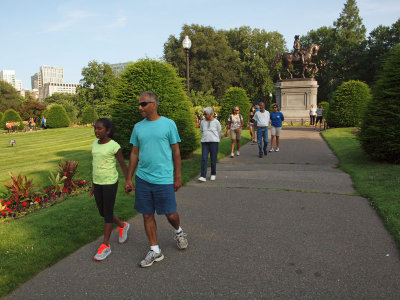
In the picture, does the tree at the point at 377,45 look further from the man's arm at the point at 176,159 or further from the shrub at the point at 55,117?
the man's arm at the point at 176,159

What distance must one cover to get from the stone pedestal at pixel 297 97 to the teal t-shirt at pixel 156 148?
25.5 metres

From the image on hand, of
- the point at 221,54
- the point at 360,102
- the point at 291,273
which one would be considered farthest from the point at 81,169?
the point at 221,54

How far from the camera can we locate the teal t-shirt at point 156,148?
344 cm

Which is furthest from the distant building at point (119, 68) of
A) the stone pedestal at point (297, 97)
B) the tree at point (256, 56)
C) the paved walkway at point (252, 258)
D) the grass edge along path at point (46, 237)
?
the tree at point (256, 56)

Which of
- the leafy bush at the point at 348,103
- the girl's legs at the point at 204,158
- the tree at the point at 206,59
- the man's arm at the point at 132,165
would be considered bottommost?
the girl's legs at the point at 204,158

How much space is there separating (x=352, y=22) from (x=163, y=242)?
2537 inches

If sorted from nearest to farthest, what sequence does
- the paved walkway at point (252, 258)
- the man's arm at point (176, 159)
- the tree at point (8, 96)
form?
the paved walkway at point (252, 258) → the man's arm at point (176, 159) → the tree at point (8, 96)

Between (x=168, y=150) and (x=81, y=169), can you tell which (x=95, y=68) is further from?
(x=168, y=150)

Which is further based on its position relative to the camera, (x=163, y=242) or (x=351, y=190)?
(x=351, y=190)

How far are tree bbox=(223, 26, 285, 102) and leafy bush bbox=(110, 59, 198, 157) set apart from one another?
151 ft

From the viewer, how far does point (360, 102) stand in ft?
65.1

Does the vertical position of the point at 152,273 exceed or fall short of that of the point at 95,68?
it falls short

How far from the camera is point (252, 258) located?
3.59 meters

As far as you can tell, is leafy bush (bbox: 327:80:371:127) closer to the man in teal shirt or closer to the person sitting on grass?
the man in teal shirt
